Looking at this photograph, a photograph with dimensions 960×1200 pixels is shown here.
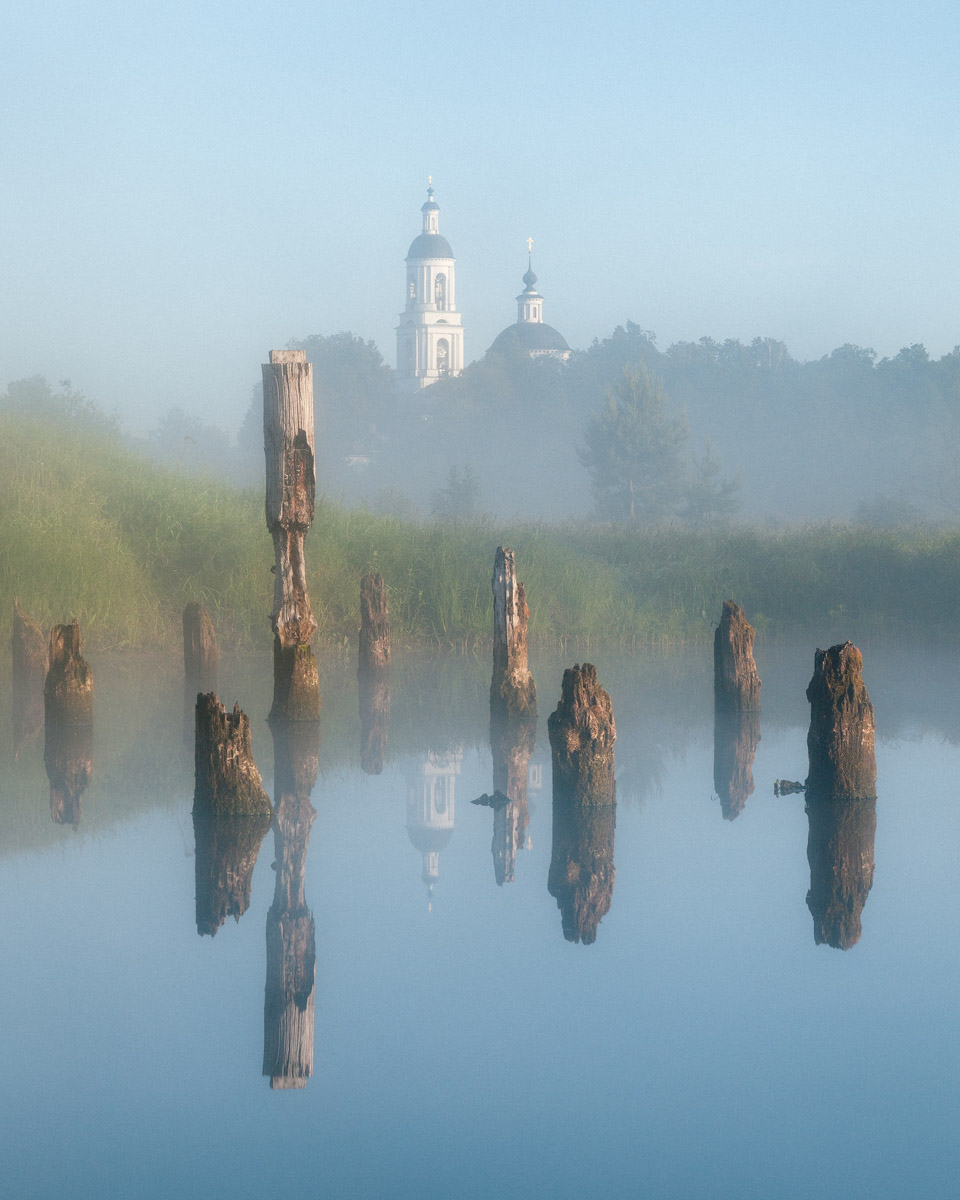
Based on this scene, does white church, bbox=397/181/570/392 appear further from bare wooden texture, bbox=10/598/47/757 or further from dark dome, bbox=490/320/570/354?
bare wooden texture, bbox=10/598/47/757

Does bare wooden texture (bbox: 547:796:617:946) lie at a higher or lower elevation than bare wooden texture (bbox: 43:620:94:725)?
lower

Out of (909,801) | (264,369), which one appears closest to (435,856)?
(909,801)

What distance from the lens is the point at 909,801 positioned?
33.1ft

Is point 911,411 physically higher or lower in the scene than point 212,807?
higher

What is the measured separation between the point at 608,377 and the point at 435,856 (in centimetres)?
7867

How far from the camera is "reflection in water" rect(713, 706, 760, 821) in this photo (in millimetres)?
10312

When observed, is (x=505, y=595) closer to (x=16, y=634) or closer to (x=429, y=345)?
(x=16, y=634)

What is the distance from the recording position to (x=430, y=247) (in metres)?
128

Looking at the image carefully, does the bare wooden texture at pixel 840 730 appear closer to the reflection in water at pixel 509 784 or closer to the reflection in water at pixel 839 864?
the reflection in water at pixel 839 864

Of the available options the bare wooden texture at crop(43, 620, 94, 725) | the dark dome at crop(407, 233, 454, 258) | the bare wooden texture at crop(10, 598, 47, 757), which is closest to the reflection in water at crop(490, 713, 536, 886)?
the bare wooden texture at crop(43, 620, 94, 725)

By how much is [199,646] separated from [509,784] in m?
5.76

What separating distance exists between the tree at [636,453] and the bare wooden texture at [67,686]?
49068 millimetres

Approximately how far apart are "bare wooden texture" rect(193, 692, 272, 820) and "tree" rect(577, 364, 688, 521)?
5216cm

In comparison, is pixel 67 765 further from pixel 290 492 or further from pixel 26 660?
pixel 26 660
